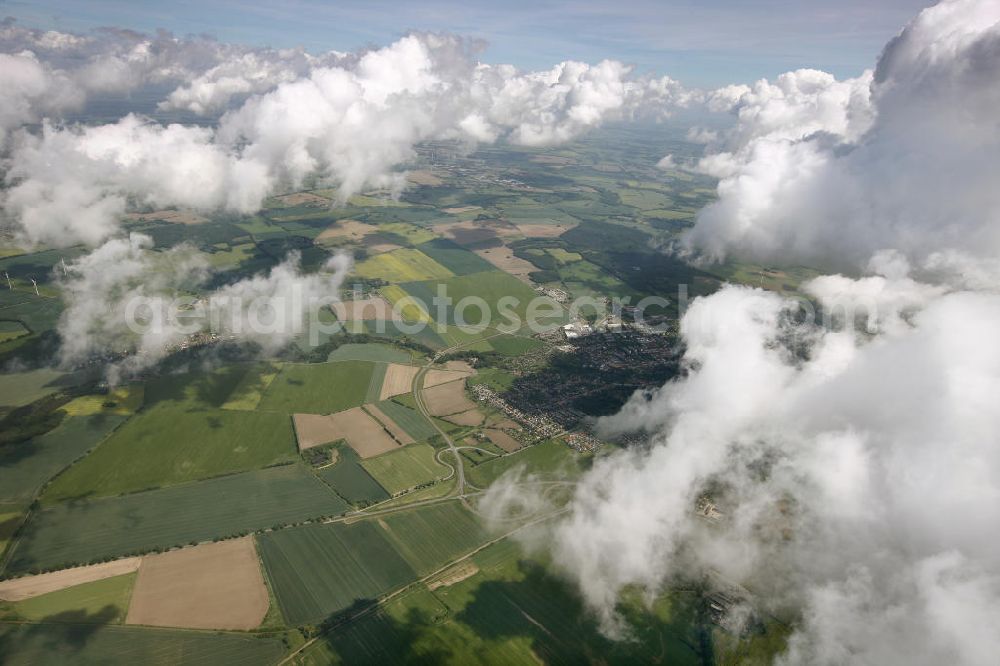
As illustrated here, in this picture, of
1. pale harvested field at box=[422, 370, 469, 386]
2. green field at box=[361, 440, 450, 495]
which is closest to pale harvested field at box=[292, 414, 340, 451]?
green field at box=[361, 440, 450, 495]

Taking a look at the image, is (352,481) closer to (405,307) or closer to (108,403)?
(108,403)

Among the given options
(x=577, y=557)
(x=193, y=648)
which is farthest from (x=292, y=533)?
(x=577, y=557)

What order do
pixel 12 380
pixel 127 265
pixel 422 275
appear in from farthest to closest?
pixel 422 275
pixel 127 265
pixel 12 380

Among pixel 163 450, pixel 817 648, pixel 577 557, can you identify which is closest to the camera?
pixel 817 648

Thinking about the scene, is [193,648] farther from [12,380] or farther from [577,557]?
[12,380]

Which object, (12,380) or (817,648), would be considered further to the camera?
(12,380)

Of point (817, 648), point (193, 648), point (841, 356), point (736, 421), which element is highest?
point (841, 356)

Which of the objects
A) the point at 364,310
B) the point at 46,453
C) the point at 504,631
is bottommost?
the point at 504,631

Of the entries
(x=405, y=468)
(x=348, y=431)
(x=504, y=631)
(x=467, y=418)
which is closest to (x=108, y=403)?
(x=348, y=431)

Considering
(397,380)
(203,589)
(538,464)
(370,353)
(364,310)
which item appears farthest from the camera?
(364,310)
